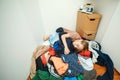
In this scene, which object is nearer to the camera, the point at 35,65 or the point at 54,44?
the point at 35,65

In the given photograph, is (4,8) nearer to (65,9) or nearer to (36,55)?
(36,55)

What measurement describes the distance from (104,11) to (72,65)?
88 centimetres

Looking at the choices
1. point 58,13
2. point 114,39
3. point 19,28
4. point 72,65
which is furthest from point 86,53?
point 19,28

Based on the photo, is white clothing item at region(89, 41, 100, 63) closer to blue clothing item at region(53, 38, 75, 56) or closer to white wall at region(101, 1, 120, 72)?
white wall at region(101, 1, 120, 72)

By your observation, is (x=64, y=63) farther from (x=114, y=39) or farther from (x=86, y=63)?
(x=114, y=39)

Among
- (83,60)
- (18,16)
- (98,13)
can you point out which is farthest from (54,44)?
(98,13)

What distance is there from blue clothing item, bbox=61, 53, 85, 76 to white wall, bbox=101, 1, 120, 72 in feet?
1.56

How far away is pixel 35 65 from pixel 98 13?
1177 millimetres

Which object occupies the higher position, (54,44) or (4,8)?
(4,8)

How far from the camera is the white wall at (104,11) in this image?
1385 mm

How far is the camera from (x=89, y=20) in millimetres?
1564

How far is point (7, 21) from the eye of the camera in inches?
32.5

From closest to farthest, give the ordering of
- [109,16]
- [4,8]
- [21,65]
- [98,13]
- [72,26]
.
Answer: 1. [4,8]
2. [21,65]
3. [109,16]
4. [98,13]
5. [72,26]

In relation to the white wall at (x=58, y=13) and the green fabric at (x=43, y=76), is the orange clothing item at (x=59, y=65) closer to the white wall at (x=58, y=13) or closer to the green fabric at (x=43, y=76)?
the green fabric at (x=43, y=76)
